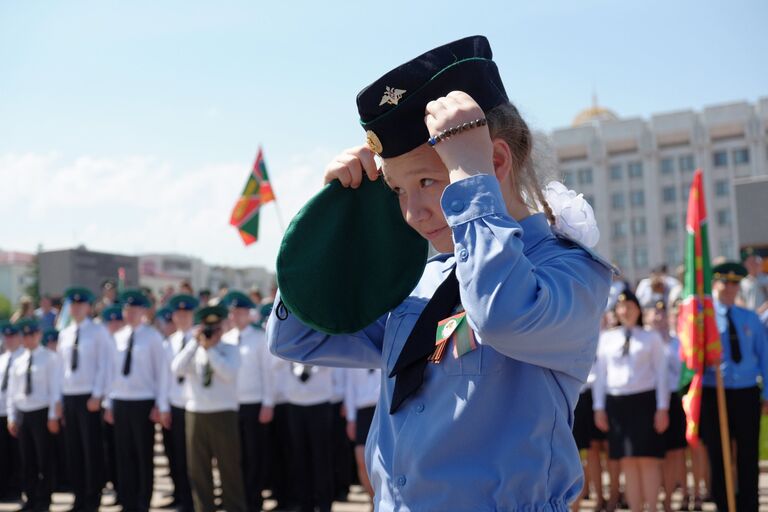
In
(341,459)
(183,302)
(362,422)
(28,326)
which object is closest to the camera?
(362,422)

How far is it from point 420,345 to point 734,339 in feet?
22.0

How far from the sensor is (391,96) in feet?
6.19

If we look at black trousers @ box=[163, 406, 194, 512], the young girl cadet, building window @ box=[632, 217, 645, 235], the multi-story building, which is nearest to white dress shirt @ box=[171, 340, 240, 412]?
black trousers @ box=[163, 406, 194, 512]

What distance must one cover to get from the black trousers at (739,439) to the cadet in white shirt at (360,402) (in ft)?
10.7

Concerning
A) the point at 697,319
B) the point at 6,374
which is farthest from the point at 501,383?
the point at 6,374

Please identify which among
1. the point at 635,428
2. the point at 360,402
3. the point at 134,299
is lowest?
the point at 635,428

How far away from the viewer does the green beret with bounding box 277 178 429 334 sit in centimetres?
208

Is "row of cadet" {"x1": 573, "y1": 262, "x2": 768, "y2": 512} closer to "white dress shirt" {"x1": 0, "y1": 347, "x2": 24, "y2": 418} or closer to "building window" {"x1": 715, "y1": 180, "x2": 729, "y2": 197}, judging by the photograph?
"white dress shirt" {"x1": 0, "y1": 347, "x2": 24, "y2": 418}

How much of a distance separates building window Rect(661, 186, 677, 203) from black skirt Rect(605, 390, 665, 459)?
77.7 metres

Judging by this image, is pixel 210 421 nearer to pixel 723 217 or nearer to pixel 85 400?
pixel 85 400

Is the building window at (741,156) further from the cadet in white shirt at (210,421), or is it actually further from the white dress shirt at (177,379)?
the cadet in white shirt at (210,421)

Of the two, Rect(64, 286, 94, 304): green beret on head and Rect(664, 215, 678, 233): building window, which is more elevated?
Rect(664, 215, 678, 233): building window

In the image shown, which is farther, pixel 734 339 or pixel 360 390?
pixel 360 390

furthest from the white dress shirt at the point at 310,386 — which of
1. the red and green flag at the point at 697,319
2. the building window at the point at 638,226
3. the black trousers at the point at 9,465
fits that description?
the building window at the point at 638,226
